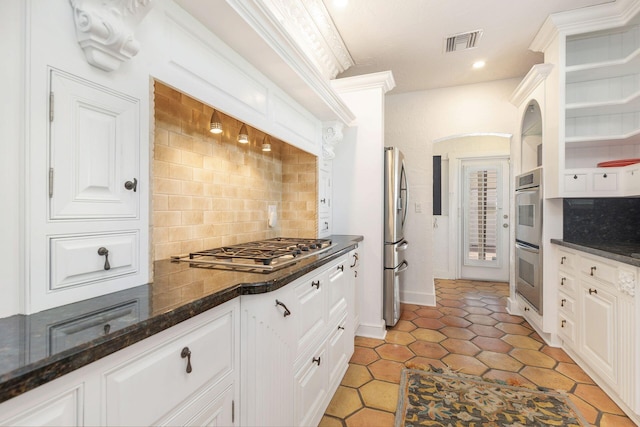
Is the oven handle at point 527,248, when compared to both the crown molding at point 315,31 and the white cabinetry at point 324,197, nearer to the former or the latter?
the white cabinetry at point 324,197

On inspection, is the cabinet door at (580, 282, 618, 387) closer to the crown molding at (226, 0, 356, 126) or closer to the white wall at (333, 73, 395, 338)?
the white wall at (333, 73, 395, 338)

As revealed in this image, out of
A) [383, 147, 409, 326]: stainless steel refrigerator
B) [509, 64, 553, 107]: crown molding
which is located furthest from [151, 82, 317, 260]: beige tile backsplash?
[509, 64, 553, 107]: crown molding

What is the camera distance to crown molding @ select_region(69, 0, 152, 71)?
0.83m

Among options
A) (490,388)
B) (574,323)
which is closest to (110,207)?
(490,388)

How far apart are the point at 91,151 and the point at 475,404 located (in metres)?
2.24

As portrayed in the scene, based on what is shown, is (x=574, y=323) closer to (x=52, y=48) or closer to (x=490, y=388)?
(x=490, y=388)

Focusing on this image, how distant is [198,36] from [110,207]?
770 millimetres

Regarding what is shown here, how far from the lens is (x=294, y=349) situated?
1.35m

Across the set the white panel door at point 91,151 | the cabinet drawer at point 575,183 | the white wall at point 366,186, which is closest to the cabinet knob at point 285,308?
the white panel door at point 91,151

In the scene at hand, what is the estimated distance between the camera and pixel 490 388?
1998mm

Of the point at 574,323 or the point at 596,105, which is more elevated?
the point at 596,105

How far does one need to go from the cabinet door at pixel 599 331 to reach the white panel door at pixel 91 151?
260 centimetres

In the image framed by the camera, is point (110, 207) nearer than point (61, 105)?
No

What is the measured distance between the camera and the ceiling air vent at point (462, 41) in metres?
2.69
